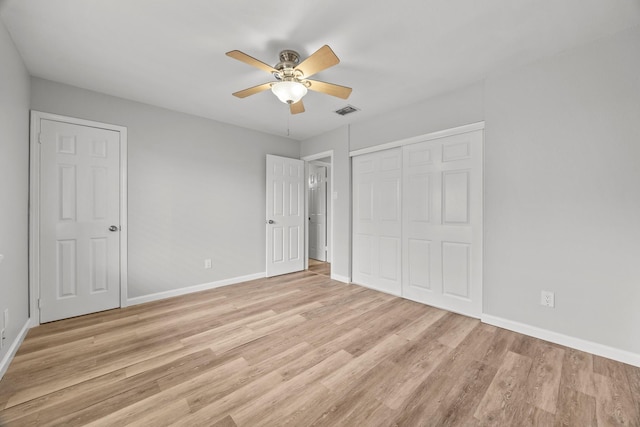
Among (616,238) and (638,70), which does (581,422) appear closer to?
(616,238)

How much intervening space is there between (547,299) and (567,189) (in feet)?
3.18

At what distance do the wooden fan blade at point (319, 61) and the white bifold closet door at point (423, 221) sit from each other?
174 centimetres

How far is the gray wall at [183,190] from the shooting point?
118 inches

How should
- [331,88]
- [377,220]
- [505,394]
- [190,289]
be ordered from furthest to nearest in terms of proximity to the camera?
[377,220] → [190,289] → [331,88] → [505,394]

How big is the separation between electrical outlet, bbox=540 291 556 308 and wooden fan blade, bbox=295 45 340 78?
2621mm

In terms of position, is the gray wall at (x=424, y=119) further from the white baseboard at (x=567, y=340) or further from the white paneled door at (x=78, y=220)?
the white paneled door at (x=78, y=220)

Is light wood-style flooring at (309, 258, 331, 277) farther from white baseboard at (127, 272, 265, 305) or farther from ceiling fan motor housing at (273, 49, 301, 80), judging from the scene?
ceiling fan motor housing at (273, 49, 301, 80)

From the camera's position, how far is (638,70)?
1.87 m

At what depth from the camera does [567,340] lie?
2133mm

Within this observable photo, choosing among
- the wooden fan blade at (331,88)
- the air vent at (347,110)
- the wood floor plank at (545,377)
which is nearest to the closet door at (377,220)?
the air vent at (347,110)

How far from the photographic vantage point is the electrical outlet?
2.21 meters

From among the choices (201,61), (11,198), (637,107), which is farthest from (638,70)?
(11,198)

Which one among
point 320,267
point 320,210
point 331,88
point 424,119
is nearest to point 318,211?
point 320,210

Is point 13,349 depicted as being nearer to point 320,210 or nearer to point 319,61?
point 319,61
